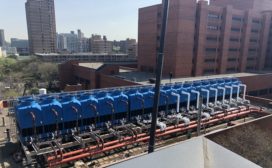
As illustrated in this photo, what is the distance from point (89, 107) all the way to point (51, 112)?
7.92 ft

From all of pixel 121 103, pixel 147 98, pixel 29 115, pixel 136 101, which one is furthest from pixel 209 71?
pixel 29 115

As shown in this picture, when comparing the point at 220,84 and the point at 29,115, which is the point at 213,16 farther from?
the point at 29,115

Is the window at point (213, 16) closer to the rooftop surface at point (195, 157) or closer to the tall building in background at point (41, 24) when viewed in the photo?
the rooftop surface at point (195, 157)

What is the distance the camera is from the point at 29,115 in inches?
468

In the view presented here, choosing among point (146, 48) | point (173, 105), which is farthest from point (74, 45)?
point (173, 105)

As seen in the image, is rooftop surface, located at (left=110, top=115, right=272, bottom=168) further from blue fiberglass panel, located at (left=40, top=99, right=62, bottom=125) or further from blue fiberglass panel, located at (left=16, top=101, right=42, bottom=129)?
blue fiberglass panel, located at (left=16, top=101, right=42, bottom=129)

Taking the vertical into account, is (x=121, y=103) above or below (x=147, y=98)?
below

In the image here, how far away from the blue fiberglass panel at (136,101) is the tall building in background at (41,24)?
11094 cm

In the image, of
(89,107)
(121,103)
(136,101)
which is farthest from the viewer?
(136,101)

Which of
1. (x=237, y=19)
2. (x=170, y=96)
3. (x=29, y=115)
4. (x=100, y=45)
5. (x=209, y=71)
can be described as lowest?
(x=29, y=115)

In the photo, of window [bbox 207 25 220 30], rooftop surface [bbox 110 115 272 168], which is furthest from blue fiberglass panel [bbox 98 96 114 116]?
window [bbox 207 25 220 30]

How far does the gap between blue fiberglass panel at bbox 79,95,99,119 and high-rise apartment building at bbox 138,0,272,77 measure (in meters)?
23.2

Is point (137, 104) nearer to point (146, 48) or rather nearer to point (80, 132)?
point (80, 132)

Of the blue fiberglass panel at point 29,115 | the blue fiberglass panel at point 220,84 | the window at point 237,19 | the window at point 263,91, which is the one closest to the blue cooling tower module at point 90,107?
the blue fiberglass panel at point 29,115
